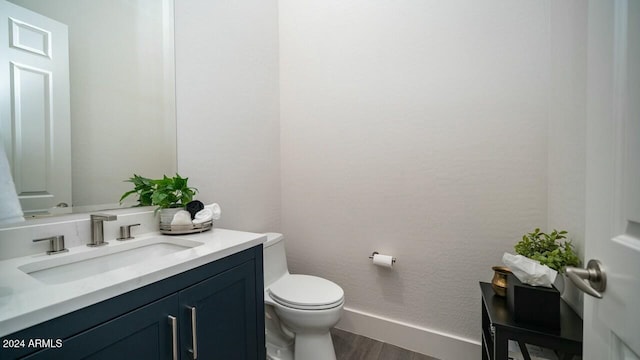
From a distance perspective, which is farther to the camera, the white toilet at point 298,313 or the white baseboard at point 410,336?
the white baseboard at point 410,336

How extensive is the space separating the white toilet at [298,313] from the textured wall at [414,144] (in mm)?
407

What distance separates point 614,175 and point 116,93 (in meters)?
1.67

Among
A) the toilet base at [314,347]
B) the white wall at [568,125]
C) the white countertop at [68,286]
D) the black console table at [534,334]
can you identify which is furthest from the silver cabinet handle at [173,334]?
the white wall at [568,125]

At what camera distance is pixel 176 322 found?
0.76 meters

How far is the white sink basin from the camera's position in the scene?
0.84 meters

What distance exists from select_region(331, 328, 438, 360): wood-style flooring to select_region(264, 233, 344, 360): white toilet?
0.24 metres

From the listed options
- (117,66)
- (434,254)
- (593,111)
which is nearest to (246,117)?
(117,66)

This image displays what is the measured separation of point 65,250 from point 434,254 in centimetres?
173

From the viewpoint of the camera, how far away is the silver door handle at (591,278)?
52cm

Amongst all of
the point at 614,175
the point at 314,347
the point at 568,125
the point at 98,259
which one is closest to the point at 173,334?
the point at 98,259

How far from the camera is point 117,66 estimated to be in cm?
117

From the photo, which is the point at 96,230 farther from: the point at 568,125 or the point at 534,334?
the point at 568,125

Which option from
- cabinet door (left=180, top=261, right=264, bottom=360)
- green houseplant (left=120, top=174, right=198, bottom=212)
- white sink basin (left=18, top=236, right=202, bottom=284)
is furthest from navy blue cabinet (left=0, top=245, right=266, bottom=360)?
green houseplant (left=120, top=174, right=198, bottom=212)

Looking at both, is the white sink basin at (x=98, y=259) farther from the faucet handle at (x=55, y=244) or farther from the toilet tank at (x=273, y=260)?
the toilet tank at (x=273, y=260)
